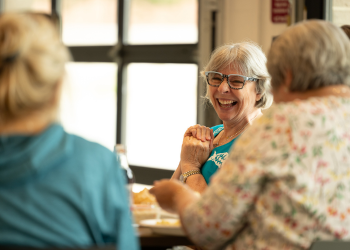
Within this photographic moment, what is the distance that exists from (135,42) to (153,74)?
373 mm

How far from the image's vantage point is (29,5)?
5539 mm

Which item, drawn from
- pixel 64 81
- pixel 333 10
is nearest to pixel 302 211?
pixel 64 81

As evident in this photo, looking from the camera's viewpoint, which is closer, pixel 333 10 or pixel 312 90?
pixel 312 90

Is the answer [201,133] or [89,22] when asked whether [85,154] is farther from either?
[89,22]

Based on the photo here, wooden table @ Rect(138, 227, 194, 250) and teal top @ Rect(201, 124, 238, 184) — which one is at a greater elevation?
teal top @ Rect(201, 124, 238, 184)

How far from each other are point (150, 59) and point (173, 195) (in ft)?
9.11

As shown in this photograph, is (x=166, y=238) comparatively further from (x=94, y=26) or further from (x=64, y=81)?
(x=94, y=26)

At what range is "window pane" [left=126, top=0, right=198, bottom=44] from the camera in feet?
12.6

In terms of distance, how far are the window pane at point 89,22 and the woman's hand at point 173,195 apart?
3085 millimetres

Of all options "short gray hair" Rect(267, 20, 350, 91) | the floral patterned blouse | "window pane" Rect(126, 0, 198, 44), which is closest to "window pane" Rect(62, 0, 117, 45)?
"window pane" Rect(126, 0, 198, 44)

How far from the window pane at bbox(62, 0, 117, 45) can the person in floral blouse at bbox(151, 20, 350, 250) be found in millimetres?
3274

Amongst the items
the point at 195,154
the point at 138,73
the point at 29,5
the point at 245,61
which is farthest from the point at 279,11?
the point at 29,5

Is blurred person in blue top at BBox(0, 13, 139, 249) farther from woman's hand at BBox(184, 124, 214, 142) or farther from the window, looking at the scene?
the window

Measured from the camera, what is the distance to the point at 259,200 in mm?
1205
